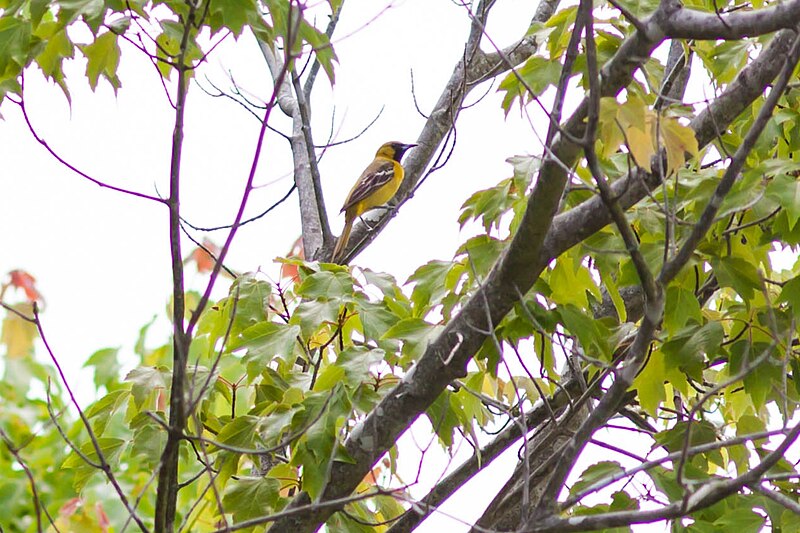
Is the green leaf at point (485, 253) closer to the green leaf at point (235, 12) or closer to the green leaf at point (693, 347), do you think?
the green leaf at point (693, 347)

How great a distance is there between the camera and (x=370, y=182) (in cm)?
729

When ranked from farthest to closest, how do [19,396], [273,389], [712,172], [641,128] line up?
[19,396]
[273,389]
[712,172]
[641,128]

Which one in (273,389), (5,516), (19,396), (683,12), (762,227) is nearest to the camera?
(683,12)

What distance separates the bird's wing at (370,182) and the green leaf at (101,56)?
430 centimetres

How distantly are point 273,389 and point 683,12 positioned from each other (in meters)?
1.89

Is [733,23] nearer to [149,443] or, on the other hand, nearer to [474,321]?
[474,321]

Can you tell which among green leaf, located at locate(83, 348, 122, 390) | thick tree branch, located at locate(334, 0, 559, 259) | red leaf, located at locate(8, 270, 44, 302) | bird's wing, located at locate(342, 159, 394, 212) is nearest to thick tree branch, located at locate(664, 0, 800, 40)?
thick tree branch, located at locate(334, 0, 559, 259)

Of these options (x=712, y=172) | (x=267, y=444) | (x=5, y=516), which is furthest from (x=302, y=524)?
(x=5, y=516)

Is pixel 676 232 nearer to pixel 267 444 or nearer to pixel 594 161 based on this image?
pixel 594 161

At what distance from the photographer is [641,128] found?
79.7 inches

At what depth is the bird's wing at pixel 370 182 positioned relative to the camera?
23.6 feet

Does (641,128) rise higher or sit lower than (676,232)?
lower

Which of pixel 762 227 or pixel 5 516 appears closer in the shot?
pixel 762 227

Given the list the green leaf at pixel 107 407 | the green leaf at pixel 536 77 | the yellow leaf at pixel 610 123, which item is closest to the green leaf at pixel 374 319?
the green leaf at pixel 536 77
